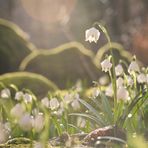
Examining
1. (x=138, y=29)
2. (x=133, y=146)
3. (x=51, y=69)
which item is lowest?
(x=133, y=146)

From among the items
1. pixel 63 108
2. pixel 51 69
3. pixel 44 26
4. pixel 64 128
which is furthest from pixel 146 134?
pixel 44 26

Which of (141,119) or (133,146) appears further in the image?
(141,119)

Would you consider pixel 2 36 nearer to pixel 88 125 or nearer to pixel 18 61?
pixel 18 61

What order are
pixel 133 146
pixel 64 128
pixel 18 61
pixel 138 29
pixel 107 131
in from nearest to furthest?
pixel 133 146
pixel 107 131
pixel 64 128
pixel 18 61
pixel 138 29

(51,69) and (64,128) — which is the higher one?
(51,69)

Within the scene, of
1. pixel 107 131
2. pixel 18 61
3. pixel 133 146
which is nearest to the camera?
pixel 133 146

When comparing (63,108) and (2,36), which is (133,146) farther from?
(2,36)

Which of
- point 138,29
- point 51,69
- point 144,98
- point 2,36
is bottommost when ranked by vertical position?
point 144,98

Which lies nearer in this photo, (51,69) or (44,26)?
(51,69)

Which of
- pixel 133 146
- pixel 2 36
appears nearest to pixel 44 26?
pixel 2 36
